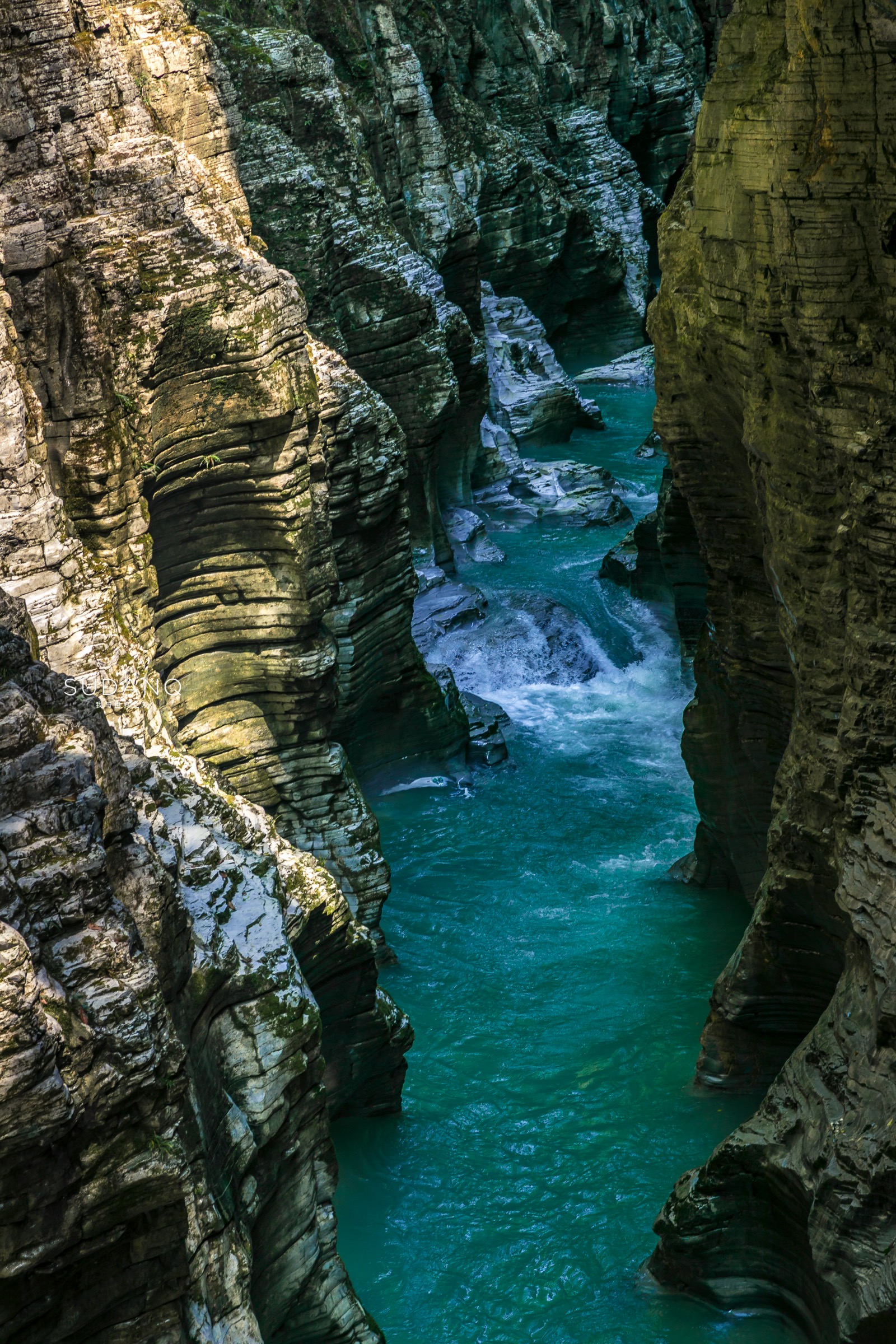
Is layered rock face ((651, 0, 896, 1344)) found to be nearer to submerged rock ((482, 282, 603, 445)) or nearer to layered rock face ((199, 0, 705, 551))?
layered rock face ((199, 0, 705, 551))

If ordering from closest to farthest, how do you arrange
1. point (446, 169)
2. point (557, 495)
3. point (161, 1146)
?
point (161, 1146)
point (446, 169)
point (557, 495)

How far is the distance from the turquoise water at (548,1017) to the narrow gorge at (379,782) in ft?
0.15

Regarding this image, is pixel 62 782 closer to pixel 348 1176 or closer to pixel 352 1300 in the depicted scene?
pixel 352 1300

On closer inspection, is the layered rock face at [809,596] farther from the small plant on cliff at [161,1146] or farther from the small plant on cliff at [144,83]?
the small plant on cliff at [144,83]

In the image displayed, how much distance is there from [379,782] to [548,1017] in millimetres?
4994

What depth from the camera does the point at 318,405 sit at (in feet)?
38.8

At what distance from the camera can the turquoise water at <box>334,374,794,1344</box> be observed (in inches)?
388

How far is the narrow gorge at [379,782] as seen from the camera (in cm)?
554

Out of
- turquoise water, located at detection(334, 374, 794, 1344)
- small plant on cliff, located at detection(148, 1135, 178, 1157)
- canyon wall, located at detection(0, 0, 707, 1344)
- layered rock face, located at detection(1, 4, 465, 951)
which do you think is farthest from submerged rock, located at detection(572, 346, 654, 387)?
small plant on cliff, located at detection(148, 1135, 178, 1157)

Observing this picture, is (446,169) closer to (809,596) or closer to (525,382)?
(525,382)

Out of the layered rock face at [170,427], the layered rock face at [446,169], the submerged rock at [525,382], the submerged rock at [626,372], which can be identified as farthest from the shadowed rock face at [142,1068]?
the submerged rock at [626,372]

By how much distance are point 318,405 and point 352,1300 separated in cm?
701

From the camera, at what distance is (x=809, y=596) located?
902cm

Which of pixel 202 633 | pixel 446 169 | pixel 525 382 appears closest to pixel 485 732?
pixel 202 633
